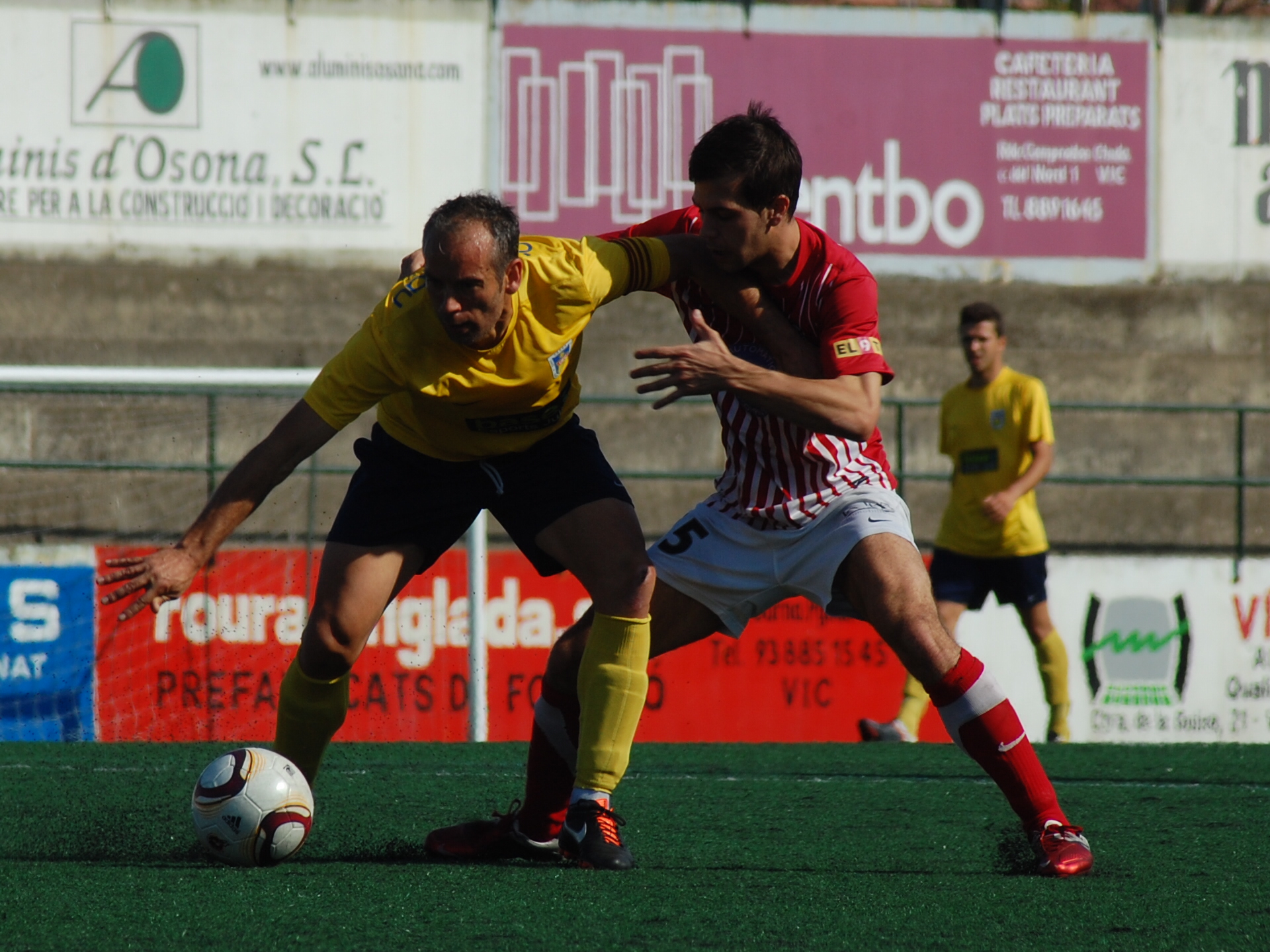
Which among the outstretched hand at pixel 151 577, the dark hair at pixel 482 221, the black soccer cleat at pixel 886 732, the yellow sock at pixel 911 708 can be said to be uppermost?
the dark hair at pixel 482 221

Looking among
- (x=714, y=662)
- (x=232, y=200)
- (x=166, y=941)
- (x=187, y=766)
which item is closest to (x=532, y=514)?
(x=166, y=941)

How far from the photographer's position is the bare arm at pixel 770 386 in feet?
11.1

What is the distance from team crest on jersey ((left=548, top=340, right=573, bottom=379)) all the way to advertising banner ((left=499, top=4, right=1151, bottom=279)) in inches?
304

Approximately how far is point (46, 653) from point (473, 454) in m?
4.53

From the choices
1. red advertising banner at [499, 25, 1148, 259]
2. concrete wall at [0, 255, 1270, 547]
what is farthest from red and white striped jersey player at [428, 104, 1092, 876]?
red advertising banner at [499, 25, 1148, 259]

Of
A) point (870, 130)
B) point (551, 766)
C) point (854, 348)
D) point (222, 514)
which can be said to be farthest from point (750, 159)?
point (870, 130)

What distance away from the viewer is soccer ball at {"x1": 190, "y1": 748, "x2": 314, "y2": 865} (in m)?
3.55

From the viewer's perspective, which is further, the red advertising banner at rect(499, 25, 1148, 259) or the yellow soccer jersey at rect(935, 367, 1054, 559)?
the red advertising banner at rect(499, 25, 1148, 259)

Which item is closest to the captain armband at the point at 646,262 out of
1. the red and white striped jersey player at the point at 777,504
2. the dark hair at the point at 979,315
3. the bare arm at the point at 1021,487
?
the red and white striped jersey player at the point at 777,504

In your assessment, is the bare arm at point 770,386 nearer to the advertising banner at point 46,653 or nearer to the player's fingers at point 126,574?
the player's fingers at point 126,574

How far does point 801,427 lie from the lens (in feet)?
12.3

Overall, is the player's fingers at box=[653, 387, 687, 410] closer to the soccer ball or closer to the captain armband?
the captain armband

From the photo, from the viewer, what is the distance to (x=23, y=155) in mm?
11047

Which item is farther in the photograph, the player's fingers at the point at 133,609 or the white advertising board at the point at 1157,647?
the white advertising board at the point at 1157,647
